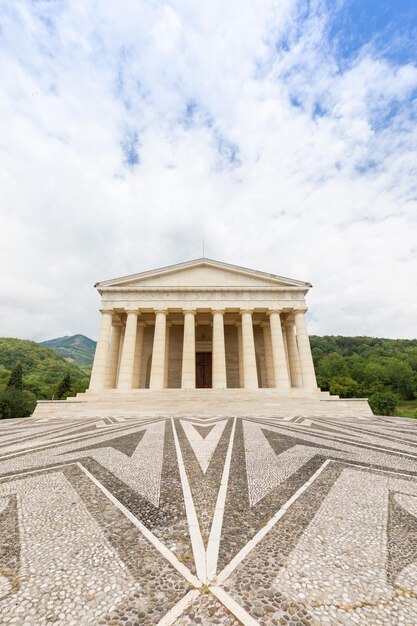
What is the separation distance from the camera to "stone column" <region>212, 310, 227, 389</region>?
24.3 m

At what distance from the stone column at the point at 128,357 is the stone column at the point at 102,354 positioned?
166 cm

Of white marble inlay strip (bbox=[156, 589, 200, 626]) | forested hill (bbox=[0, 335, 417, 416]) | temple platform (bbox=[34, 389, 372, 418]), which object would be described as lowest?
white marble inlay strip (bbox=[156, 589, 200, 626])

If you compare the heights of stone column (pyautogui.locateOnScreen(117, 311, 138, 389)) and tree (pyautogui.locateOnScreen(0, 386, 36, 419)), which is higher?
stone column (pyautogui.locateOnScreen(117, 311, 138, 389))

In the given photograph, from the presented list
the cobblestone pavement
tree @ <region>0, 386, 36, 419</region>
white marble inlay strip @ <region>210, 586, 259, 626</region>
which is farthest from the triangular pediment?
white marble inlay strip @ <region>210, 586, 259, 626</region>

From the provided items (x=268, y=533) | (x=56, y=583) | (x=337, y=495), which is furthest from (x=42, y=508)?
(x=337, y=495)

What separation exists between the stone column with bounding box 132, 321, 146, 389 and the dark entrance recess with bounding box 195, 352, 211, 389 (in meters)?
6.91

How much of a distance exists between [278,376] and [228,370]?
294 inches

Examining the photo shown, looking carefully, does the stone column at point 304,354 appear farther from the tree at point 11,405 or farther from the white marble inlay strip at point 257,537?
the tree at point 11,405

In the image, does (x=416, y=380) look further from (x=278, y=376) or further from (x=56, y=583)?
(x=56, y=583)

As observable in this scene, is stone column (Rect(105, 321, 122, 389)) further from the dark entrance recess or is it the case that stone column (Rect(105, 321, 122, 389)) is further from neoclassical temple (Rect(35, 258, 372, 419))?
the dark entrance recess

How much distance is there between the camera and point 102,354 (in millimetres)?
25266

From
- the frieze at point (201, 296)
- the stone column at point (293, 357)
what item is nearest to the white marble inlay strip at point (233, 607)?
the frieze at point (201, 296)

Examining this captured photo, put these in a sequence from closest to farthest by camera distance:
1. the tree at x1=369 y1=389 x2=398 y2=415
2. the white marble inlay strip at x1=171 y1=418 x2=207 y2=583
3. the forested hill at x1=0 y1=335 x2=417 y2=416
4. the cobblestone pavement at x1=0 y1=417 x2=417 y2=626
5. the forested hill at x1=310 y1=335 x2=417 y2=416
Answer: the cobblestone pavement at x1=0 y1=417 x2=417 y2=626 < the white marble inlay strip at x1=171 y1=418 x2=207 y2=583 < the tree at x1=369 y1=389 x2=398 y2=415 < the forested hill at x1=310 y1=335 x2=417 y2=416 < the forested hill at x1=0 y1=335 x2=417 y2=416

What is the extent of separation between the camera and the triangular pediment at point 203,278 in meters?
27.0
